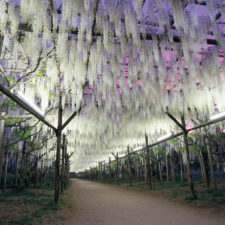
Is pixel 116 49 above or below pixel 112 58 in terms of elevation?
above

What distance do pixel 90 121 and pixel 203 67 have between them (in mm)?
7750

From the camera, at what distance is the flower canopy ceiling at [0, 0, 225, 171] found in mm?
3658

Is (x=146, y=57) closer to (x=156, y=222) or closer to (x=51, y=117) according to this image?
(x=156, y=222)

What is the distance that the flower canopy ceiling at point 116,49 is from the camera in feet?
12.0

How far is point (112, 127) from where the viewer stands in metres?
14.0

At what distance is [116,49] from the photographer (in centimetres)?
521

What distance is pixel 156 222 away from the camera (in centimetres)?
472

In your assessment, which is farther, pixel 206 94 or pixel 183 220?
pixel 206 94

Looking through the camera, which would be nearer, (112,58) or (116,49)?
(116,49)

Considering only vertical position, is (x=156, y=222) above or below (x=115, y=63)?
below

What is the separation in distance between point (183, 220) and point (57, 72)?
5437mm

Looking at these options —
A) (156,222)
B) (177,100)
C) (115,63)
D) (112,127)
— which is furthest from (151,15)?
(112,127)

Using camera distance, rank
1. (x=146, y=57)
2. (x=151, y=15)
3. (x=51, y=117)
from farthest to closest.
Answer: (x=51, y=117) < (x=146, y=57) < (x=151, y=15)

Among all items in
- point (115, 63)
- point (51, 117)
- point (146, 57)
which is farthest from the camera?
point (51, 117)
